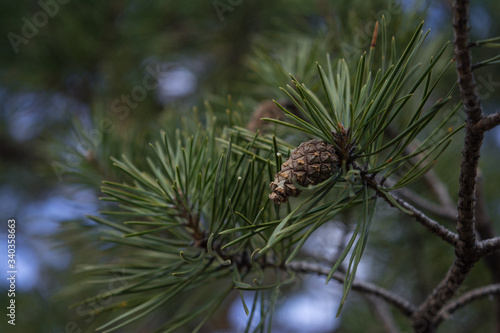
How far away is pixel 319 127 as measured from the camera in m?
0.32

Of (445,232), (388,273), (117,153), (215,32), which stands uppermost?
(215,32)

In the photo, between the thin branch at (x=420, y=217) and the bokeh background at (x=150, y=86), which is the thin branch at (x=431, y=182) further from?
the thin branch at (x=420, y=217)

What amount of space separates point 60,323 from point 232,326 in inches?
25.0

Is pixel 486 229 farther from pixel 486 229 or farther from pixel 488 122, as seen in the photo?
pixel 488 122

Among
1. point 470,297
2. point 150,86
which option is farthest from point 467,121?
point 150,86

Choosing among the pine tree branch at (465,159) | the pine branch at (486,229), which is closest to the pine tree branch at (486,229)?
the pine branch at (486,229)

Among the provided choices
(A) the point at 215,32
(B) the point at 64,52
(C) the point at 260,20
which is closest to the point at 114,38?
(B) the point at 64,52

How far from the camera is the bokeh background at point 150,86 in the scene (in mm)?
627

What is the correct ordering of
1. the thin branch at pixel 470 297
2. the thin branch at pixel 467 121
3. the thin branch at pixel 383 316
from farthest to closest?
1. the thin branch at pixel 383 316
2. the thin branch at pixel 470 297
3. the thin branch at pixel 467 121

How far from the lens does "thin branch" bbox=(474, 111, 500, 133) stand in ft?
0.87

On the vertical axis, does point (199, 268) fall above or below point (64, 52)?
below

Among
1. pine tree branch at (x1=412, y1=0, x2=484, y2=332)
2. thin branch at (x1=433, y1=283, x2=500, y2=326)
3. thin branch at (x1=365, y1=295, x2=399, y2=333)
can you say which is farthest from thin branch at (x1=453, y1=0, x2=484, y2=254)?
thin branch at (x1=365, y1=295, x2=399, y2=333)

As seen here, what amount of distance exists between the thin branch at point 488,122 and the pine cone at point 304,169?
10cm

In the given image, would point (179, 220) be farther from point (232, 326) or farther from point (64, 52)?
point (232, 326)
